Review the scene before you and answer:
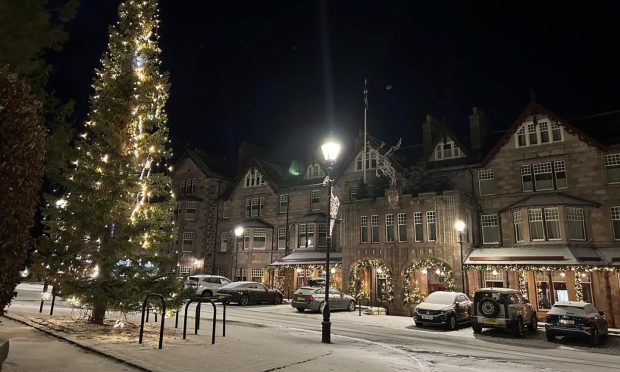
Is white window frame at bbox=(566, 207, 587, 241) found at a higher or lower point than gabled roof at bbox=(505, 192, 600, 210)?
lower

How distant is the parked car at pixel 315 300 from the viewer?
24.4 meters

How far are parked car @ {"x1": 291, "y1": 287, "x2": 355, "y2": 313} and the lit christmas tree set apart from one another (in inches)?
495

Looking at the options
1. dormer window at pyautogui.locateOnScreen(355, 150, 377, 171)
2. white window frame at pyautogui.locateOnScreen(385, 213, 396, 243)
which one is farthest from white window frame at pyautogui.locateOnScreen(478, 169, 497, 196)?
dormer window at pyautogui.locateOnScreen(355, 150, 377, 171)

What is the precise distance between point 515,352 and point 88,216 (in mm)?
13865

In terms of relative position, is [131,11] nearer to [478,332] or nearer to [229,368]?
[229,368]

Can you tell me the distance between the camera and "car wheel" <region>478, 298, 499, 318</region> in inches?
686

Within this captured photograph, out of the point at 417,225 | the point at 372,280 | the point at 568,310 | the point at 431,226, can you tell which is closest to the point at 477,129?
the point at 431,226

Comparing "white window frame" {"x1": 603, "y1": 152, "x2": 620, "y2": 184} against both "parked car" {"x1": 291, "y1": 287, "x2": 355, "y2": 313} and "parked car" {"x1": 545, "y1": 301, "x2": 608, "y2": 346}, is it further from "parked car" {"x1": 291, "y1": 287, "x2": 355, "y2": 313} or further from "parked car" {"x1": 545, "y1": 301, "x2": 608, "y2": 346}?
"parked car" {"x1": 291, "y1": 287, "x2": 355, "y2": 313}

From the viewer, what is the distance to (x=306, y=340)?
12.4m

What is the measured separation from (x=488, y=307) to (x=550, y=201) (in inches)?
431

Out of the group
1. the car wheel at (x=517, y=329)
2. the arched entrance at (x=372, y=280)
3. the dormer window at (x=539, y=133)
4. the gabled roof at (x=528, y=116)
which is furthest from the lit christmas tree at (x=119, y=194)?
the dormer window at (x=539, y=133)

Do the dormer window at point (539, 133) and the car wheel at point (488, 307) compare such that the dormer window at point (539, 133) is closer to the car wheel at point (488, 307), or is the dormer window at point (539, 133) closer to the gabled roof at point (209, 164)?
the car wheel at point (488, 307)

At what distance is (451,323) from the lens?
Answer: 18.8 meters

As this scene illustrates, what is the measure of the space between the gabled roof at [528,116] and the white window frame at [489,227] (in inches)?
149
